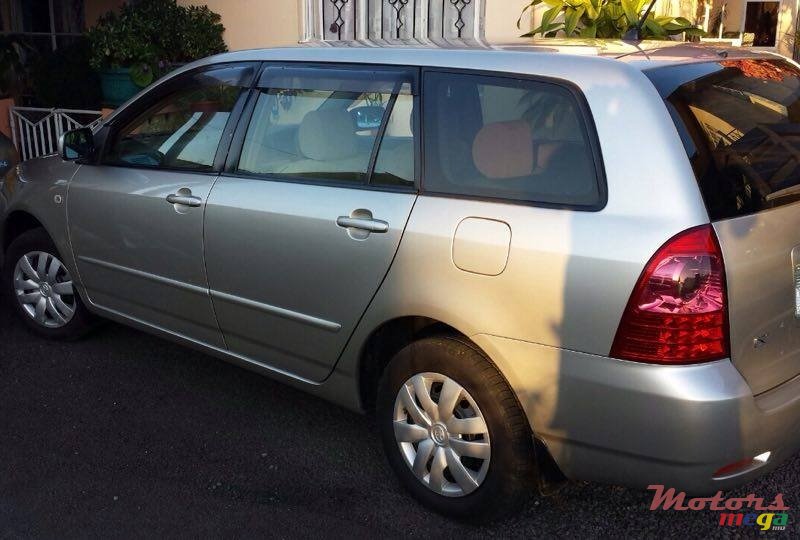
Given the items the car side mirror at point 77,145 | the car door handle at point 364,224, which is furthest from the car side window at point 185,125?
the car door handle at point 364,224

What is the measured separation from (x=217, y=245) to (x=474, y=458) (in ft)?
4.98

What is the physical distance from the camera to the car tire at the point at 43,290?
4.93m

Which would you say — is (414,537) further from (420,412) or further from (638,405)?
(638,405)

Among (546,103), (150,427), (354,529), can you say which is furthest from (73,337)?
(546,103)

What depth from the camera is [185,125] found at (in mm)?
4234

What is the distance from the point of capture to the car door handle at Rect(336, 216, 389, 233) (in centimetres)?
323

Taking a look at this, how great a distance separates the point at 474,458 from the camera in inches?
123

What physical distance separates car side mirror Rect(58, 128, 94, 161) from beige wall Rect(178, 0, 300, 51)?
4.64 meters

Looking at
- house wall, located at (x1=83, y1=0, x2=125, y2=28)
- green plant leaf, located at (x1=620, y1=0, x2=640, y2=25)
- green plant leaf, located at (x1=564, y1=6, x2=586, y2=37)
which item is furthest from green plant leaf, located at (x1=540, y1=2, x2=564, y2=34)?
Answer: house wall, located at (x1=83, y1=0, x2=125, y2=28)

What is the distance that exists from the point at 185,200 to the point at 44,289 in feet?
5.16

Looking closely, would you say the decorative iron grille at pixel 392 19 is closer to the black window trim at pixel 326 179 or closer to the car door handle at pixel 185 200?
the black window trim at pixel 326 179

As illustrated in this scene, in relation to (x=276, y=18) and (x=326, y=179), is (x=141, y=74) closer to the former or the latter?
(x=276, y=18)

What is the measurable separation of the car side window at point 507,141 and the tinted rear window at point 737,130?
12.6 inches

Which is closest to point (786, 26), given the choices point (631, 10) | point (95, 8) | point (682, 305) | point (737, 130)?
point (631, 10)
